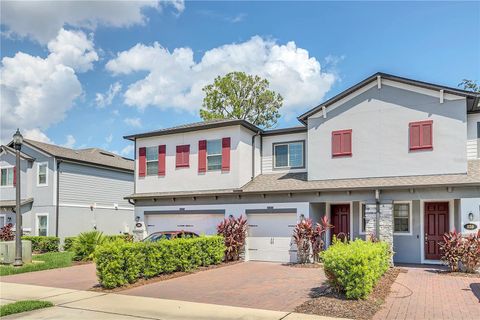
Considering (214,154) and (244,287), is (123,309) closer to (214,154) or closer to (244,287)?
(244,287)

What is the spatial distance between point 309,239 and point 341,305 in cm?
734

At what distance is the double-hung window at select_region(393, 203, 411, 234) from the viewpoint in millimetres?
16453


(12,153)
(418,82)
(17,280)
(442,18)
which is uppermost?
(442,18)

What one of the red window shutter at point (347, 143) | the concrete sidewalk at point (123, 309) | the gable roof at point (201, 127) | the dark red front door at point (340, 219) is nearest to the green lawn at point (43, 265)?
the concrete sidewalk at point (123, 309)

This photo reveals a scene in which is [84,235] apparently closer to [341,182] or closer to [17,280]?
[17,280]

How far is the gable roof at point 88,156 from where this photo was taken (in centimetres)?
2477

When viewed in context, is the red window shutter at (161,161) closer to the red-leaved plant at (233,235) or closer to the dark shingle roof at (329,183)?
the dark shingle roof at (329,183)

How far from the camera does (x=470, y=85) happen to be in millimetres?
34031

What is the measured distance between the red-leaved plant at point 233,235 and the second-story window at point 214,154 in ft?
8.97

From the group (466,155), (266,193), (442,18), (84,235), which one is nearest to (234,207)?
(266,193)

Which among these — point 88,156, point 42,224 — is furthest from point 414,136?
point 42,224

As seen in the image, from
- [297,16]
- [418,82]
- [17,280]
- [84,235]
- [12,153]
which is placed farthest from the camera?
[12,153]

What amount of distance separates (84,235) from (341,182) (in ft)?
37.4

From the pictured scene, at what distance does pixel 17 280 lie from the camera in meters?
13.0
